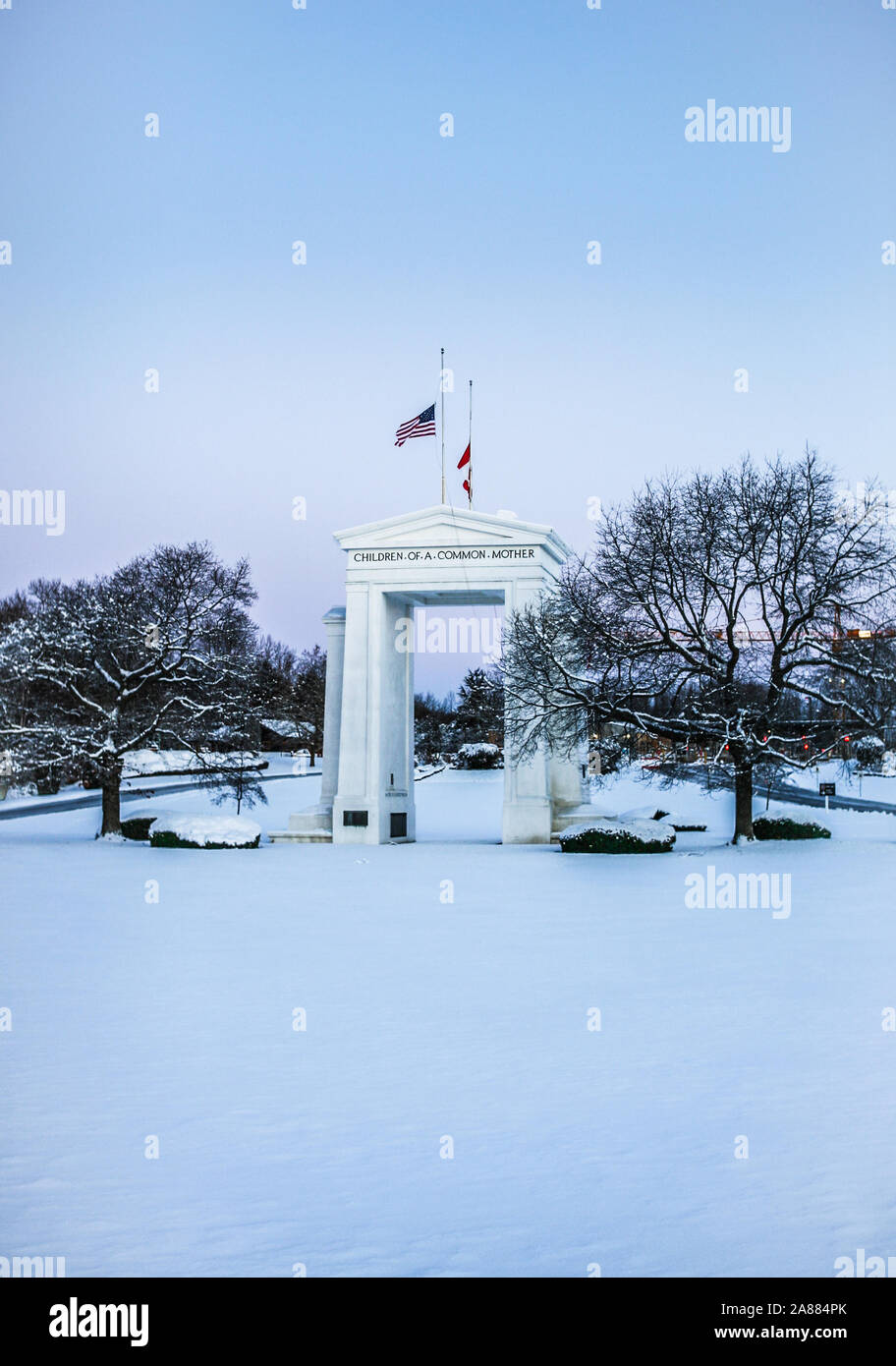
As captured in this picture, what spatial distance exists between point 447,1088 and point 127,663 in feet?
95.9

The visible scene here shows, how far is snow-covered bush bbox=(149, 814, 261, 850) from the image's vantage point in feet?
108

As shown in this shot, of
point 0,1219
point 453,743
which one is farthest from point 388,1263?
point 453,743

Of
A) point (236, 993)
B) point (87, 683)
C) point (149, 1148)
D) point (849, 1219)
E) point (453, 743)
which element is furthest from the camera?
point (453, 743)

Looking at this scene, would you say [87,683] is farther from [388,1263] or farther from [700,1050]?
[388,1263]

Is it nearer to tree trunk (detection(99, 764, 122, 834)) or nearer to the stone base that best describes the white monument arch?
the stone base

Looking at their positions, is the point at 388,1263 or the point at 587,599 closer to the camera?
the point at 388,1263

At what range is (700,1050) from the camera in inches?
438

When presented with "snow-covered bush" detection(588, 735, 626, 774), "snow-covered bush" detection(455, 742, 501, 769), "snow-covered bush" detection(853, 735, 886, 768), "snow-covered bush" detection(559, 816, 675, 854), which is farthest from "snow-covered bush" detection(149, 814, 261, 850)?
"snow-covered bush" detection(455, 742, 501, 769)

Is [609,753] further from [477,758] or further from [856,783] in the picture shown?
[477,758]

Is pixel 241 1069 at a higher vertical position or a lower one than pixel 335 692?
lower

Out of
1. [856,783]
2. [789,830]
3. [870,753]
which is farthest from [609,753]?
[856,783]

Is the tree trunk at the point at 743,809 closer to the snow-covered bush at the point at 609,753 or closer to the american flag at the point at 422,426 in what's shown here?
the snow-covered bush at the point at 609,753

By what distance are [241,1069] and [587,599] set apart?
23613mm

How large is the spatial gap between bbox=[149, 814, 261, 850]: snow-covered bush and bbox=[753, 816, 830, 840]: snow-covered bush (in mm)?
12690
